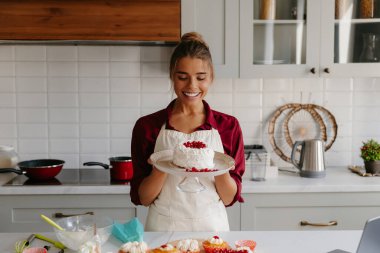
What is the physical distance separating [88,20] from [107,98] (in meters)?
0.63

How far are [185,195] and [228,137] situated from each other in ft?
0.92

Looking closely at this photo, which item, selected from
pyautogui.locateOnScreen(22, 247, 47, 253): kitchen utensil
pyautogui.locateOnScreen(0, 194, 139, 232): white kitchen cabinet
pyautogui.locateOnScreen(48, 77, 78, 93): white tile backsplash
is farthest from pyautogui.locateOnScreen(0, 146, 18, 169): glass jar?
pyautogui.locateOnScreen(22, 247, 47, 253): kitchen utensil

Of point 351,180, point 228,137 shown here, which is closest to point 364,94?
point 351,180

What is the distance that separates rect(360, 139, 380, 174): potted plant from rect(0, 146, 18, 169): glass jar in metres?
2.10

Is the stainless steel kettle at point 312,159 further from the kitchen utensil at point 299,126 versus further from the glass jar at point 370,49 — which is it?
the glass jar at point 370,49

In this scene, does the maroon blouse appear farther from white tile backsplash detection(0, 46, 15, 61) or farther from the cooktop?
white tile backsplash detection(0, 46, 15, 61)

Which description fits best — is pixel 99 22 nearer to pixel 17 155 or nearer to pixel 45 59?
pixel 45 59

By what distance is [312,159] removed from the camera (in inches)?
118

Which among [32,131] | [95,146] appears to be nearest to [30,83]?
[32,131]

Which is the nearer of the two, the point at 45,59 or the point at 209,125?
the point at 209,125

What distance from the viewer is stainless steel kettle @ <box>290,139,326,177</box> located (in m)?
2.99

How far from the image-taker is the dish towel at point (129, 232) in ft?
5.60

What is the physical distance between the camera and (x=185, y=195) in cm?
198

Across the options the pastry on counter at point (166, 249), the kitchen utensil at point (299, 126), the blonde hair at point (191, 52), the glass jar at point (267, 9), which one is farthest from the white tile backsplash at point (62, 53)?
the pastry on counter at point (166, 249)
